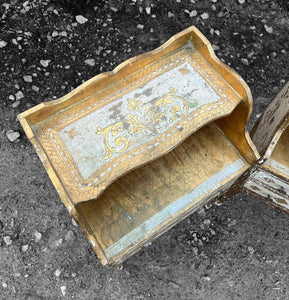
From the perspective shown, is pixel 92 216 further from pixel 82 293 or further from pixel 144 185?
pixel 82 293

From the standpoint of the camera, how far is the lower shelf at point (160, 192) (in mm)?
1935

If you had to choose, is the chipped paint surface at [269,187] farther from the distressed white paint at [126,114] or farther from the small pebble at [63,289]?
the small pebble at [63,289]

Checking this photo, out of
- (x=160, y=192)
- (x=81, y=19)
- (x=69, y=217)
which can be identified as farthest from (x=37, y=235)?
(x=81, y=19)

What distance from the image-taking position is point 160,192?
6.78ft

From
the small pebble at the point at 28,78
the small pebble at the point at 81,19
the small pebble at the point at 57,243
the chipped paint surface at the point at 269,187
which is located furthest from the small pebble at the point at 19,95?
the chipped paint surface at the point at 269,187

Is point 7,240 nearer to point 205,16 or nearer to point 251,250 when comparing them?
point 251,250

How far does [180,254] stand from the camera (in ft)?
8.34

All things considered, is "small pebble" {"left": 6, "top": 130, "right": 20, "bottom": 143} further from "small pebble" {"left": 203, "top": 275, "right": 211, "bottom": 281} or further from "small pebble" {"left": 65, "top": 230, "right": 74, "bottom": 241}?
"small pebble" {"left": 203, "top": 275, "right": 211, "bottom": 281}

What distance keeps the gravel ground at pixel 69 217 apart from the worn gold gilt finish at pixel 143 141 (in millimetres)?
684

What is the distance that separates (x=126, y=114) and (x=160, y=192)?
2.00ft

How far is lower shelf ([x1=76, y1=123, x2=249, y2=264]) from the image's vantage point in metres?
1.93

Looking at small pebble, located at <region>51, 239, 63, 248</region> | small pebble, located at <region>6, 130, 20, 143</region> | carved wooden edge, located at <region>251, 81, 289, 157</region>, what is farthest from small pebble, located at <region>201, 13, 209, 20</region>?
small pebble, located at <region>51, 239, 63, 248</region>

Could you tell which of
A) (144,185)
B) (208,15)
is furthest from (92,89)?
(208,15)

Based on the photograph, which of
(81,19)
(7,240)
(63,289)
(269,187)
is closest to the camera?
(269,187)
